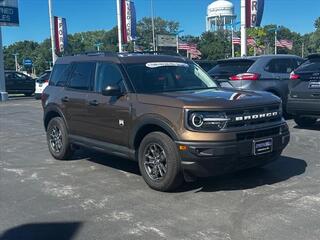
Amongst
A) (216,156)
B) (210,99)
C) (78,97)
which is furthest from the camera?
(78,97)

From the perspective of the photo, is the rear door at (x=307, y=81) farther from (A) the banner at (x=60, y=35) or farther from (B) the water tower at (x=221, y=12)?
(B) the water tower at (x=221, y=12)

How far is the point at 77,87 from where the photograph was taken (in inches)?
304

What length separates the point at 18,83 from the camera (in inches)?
1192

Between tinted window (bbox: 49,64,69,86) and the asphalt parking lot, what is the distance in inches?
55.8

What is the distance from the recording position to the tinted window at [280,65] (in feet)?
40.0

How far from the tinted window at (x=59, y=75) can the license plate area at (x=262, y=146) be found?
151 inches

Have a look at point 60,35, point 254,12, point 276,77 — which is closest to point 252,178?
point 276,77

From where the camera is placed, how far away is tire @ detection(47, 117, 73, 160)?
26.3 ft

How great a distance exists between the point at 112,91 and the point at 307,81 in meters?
5.32

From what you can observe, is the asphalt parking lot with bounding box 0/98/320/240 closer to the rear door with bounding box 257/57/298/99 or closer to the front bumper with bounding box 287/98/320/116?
the front bumper with bounding box 287/98/320/116

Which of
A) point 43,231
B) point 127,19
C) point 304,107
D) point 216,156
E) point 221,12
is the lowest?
point 43,231

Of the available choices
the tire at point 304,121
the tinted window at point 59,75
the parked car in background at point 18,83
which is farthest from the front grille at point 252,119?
the parked car in background at point 18,83

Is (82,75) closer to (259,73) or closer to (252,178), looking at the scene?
(252,178)

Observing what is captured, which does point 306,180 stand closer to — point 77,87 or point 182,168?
point 182,168
